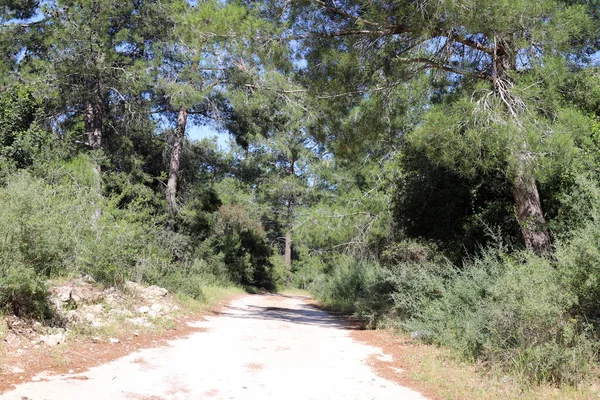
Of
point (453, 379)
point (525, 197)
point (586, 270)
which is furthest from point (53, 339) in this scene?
point (525, 197)

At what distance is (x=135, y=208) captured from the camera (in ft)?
53.6

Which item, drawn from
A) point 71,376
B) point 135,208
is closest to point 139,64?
point 135,208

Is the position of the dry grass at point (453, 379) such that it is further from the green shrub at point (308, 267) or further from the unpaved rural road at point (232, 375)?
the green shrub at point (308, 267)

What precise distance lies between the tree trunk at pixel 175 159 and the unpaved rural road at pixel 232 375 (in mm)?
12427

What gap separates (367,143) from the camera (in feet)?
41.3

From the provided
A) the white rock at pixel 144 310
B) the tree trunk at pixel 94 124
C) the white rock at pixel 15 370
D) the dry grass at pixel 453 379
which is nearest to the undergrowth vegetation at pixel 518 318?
the dry grass at pixel 453 379

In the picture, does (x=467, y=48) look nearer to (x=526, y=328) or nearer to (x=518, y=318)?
(x=518, y=318)

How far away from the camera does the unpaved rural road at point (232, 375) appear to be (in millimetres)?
5293

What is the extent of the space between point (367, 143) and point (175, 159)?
11701 mm

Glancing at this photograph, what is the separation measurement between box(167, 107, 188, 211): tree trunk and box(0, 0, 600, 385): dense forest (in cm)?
9

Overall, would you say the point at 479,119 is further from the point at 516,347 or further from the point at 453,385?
the point at 453,385

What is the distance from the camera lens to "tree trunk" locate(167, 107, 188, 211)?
840 inches

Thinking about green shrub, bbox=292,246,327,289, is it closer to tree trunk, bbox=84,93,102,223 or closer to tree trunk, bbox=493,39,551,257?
tree trunk, bbox=84,93,102,223

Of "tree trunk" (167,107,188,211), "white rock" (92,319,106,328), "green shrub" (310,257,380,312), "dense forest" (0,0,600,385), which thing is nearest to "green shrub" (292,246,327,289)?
"green shrub" (310,257,380,312)
